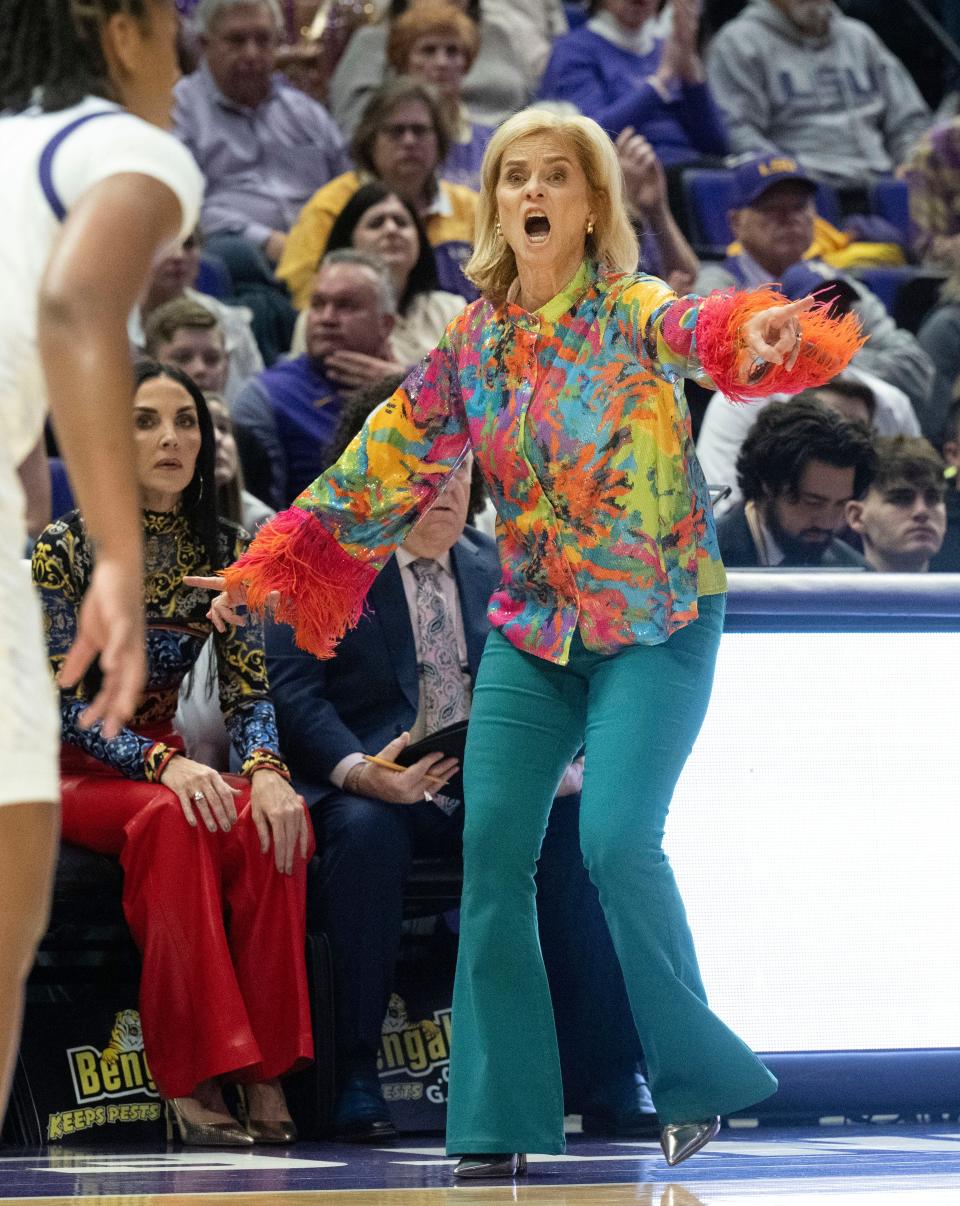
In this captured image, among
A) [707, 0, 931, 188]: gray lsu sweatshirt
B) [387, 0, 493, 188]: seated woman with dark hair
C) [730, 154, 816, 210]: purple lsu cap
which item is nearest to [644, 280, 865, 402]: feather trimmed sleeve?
[730, 154, 816, 210]: purple lsu cap

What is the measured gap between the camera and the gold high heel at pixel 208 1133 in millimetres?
3949

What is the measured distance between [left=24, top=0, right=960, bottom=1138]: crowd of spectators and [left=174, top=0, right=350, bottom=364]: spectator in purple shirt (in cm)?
1

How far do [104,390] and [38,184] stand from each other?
21 cm

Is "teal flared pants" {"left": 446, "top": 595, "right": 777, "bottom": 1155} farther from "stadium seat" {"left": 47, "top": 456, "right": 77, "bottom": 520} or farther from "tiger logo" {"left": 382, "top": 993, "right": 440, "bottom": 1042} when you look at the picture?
"stadium seat" {"left": 47, "top": 456, "right": 77, "bottom": 520}

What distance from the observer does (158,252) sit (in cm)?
182

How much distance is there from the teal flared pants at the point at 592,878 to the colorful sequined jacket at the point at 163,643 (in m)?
0.86

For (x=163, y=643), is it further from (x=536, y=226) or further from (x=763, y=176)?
(x=763, y=176)

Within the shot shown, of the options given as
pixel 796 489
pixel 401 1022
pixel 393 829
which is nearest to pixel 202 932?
pixel 393 829

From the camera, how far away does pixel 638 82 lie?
866 centimetres

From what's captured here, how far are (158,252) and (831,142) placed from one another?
779 cm

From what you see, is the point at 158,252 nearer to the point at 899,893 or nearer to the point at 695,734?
the point at 695,734

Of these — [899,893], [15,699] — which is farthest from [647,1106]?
[15,699]

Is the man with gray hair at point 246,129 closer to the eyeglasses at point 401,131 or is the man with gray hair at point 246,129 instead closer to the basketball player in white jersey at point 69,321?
the eyeglasses at point 401,131

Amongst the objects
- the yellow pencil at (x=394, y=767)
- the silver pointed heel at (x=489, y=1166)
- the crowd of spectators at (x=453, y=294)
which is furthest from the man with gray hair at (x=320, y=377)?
the silver pointed heel at (x=489, y=1166)
